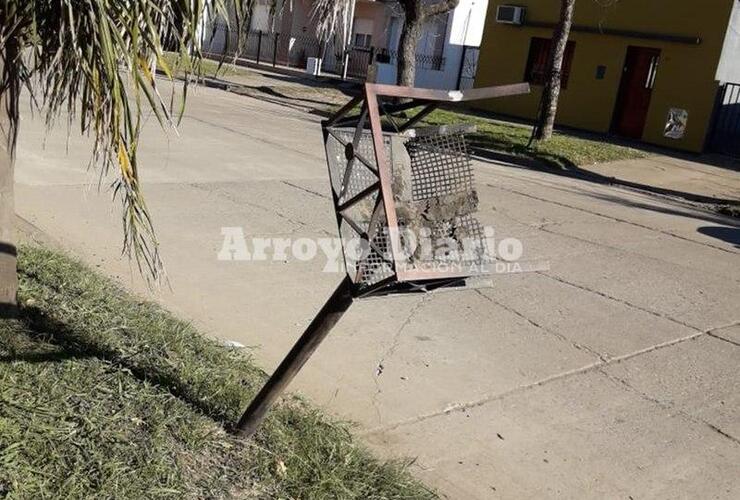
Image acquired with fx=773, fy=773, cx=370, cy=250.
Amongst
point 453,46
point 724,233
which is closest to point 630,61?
point 453,46

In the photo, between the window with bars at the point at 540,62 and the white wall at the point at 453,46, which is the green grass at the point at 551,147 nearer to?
the window with bars at the point at 540,62

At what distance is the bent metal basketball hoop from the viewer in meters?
2.66

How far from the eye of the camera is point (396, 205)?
2922mm

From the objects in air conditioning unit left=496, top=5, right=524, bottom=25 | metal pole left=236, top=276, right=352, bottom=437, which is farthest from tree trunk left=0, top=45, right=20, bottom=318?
air conditioning unit left=496, top=5, right=524, bottom=25

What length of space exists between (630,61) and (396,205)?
19.8 m

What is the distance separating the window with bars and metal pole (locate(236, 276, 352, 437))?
20.5 m

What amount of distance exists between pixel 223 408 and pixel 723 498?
2.44m

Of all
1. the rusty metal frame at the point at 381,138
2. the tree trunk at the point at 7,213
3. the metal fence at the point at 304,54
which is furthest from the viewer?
the metal fence at the point at 304,54

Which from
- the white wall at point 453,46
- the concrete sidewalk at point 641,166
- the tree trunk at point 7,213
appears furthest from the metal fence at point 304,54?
the tree trunk at point 7,213

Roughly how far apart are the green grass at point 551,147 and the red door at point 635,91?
80.1 inches

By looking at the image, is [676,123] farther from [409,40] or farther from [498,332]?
[498,332]

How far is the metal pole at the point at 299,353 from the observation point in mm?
2904

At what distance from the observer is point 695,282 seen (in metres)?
7.46

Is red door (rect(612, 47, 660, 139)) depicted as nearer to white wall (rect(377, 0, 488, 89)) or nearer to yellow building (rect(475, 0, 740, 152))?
yellow building (rect(475, 0, 740, 152))
